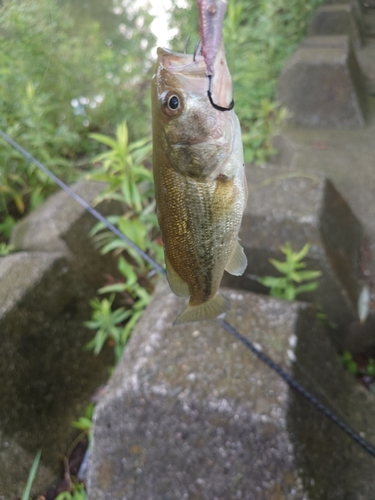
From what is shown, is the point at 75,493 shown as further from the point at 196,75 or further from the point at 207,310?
the point at 196,75

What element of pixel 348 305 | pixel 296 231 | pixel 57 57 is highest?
pixel 57 57

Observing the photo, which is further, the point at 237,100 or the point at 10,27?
the point at 237,100

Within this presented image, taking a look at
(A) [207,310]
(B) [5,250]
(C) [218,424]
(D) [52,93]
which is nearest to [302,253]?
(C) [218,424]

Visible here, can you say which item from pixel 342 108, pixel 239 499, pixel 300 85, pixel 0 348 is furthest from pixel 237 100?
pixel 239 499

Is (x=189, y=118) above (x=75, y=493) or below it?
above

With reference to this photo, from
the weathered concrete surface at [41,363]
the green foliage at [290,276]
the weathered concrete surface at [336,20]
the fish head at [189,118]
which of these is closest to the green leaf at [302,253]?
the green foliage at [290,276]

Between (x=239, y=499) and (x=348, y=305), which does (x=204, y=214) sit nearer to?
(x=239, y=499)

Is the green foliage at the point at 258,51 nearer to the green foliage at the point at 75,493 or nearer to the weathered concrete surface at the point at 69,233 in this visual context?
the weathered concrete surface at the point at 69,233
